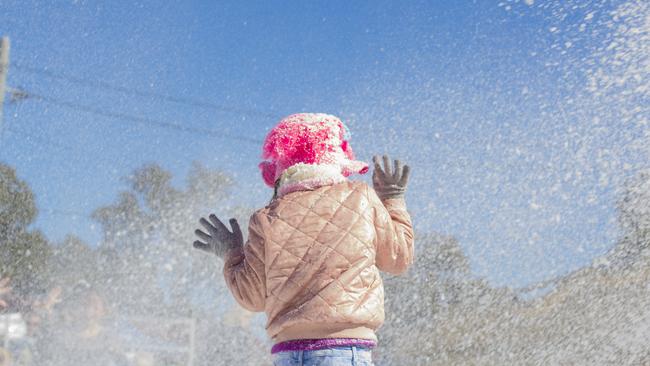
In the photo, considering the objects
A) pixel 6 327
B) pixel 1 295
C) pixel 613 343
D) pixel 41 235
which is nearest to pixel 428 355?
pixel 613 343

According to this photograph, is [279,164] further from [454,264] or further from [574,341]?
[454,264]

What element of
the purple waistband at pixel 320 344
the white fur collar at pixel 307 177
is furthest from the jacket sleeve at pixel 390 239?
the purple waistband at pixel 320 344

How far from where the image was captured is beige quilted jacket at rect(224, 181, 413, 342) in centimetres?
220

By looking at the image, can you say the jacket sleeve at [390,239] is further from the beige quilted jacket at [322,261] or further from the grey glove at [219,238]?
the grey glove at [219,238]

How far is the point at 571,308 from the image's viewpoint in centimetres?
582

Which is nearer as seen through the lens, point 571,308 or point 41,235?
point 571,308

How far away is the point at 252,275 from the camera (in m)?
2.38

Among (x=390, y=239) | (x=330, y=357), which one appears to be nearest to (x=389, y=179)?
(x=390, y=239)

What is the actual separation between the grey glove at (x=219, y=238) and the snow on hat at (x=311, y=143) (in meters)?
0.24

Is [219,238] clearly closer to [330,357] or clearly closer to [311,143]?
[311,143]

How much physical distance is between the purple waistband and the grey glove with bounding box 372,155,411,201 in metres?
0.53

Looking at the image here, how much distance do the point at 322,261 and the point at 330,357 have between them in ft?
0.91

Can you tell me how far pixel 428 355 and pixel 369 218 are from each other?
455 cm

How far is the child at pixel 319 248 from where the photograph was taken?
86.6 inches
